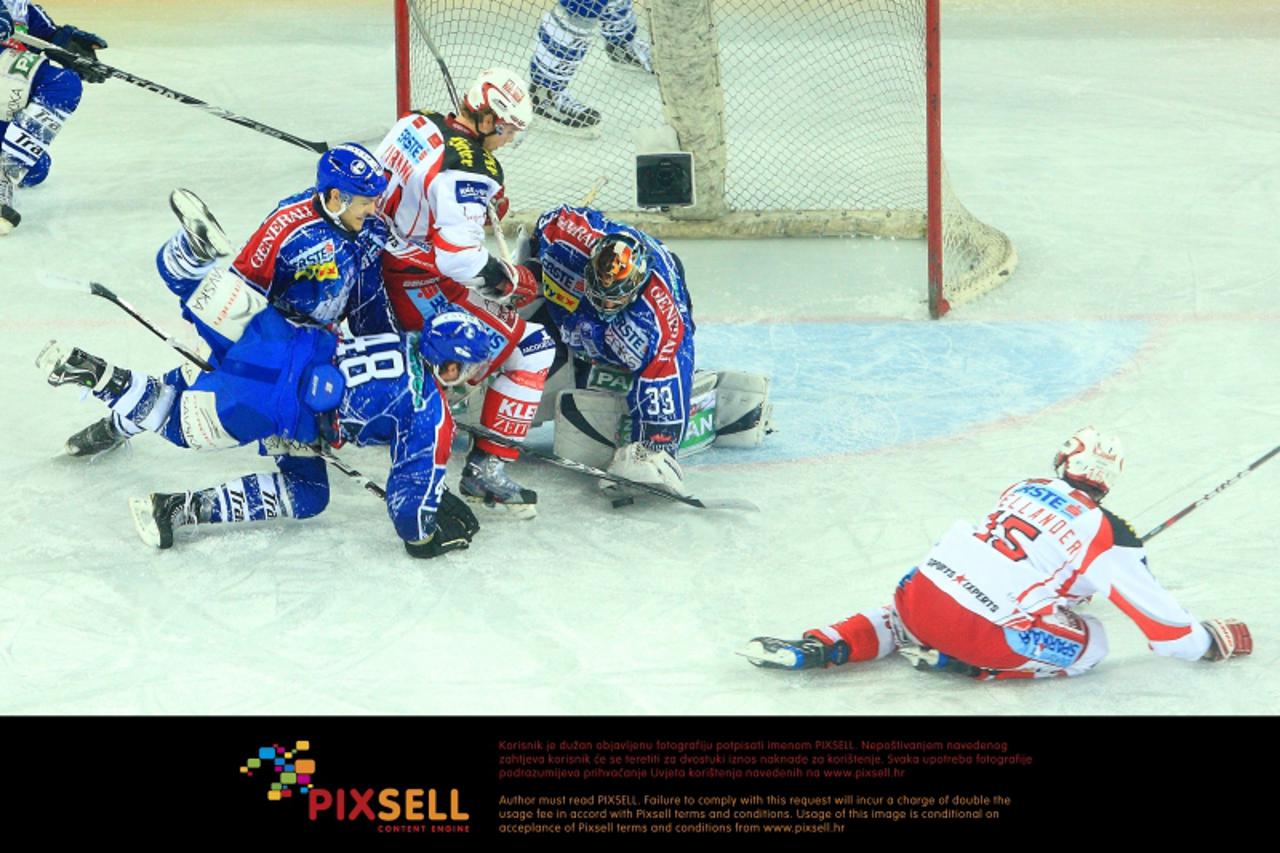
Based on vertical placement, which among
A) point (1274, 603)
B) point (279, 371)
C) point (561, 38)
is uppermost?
point (561, 38)

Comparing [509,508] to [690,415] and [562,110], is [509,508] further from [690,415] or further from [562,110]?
[562,110]

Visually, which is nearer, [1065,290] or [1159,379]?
[1159,379]

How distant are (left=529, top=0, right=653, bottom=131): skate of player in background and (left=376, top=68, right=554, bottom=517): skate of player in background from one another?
2857 millimetres

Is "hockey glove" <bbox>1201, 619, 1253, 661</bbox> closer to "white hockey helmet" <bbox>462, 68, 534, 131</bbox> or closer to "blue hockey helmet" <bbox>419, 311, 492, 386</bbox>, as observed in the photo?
"blue hockey helmet" <bbox>419, 311, 492, 386</bbox>

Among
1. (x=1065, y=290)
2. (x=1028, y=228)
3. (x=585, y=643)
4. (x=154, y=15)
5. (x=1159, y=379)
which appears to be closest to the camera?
(x=585, y=643)

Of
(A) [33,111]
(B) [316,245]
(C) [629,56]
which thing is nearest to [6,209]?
(A) [33,111]

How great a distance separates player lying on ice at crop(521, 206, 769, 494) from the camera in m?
4.80

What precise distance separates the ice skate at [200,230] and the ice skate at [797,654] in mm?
1462

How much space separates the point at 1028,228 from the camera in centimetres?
735

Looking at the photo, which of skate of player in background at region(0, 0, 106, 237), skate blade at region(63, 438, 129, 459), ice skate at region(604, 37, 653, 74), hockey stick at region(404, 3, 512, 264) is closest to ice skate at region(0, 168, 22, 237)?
skate of player in background at region(0, 0, 106, 237)

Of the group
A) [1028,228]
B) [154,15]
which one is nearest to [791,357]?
[1028,228]

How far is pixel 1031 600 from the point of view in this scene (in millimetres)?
3754

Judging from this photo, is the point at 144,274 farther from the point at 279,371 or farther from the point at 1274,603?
the point at 1274,603
